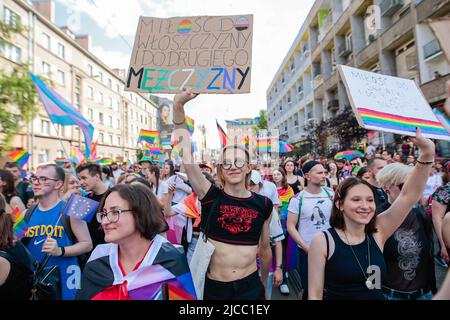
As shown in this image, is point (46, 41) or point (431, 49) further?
point (46, 41)

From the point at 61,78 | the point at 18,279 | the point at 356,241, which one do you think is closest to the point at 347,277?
the point at 356,241

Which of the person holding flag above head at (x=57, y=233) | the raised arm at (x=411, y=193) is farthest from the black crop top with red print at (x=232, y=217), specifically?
the person holding flag above head at (x=57, y=233)

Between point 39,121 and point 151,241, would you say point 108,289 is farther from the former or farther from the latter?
point 39,121

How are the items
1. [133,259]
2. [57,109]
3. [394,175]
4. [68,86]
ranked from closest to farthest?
1. [133,259]
2. [394,175]
3. [57,109]
4. [68,86]

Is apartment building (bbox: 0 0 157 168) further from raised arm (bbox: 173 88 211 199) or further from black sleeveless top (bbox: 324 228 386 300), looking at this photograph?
black sleeveless top (bbox: 324 228 386 300)

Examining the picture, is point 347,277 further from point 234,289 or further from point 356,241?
point 234,289

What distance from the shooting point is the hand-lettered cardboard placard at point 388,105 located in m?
2.17

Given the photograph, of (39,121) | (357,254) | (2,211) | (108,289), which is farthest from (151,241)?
(39,121)

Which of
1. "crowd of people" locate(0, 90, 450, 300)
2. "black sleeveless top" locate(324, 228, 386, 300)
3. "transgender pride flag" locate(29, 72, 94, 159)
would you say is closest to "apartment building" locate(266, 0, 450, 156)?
"crowd of people" locate(0, 90, 450, 300)

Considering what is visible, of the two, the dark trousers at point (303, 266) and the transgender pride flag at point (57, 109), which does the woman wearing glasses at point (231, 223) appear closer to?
the dark trousers at point (303, 266)

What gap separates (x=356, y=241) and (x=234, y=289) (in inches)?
38.8

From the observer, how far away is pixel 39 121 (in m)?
26.7

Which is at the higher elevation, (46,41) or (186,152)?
(46,41)

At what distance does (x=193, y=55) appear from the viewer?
289cm
